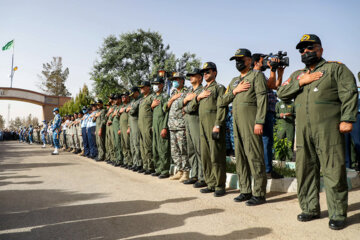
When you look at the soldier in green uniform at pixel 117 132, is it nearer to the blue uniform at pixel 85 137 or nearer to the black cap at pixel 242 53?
the blue uniform at pixel 85 137

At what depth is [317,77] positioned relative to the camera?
324 cm

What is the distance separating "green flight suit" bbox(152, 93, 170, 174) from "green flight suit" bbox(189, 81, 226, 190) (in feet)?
5.55

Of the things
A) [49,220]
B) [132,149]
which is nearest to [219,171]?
[49,220]

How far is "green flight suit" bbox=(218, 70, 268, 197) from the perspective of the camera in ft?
13.5

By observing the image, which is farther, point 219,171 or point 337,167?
point 219,171

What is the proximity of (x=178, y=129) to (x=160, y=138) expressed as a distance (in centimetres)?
80

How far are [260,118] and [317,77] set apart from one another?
36.9 inches

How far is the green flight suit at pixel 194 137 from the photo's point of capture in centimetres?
546

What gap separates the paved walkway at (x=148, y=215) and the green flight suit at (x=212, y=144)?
324 mm

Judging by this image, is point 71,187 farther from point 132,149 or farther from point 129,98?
point 129,98

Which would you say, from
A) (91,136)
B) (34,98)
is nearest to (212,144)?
(91,136)

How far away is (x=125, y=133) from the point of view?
8.52m

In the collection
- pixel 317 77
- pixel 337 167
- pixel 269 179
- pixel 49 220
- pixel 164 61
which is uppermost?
pixel 164 61

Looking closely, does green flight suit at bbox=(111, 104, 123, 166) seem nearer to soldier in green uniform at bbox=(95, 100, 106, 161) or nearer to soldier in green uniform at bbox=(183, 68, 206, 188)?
soldier in green uniform at bbox=(95, 100, 106, 161)
